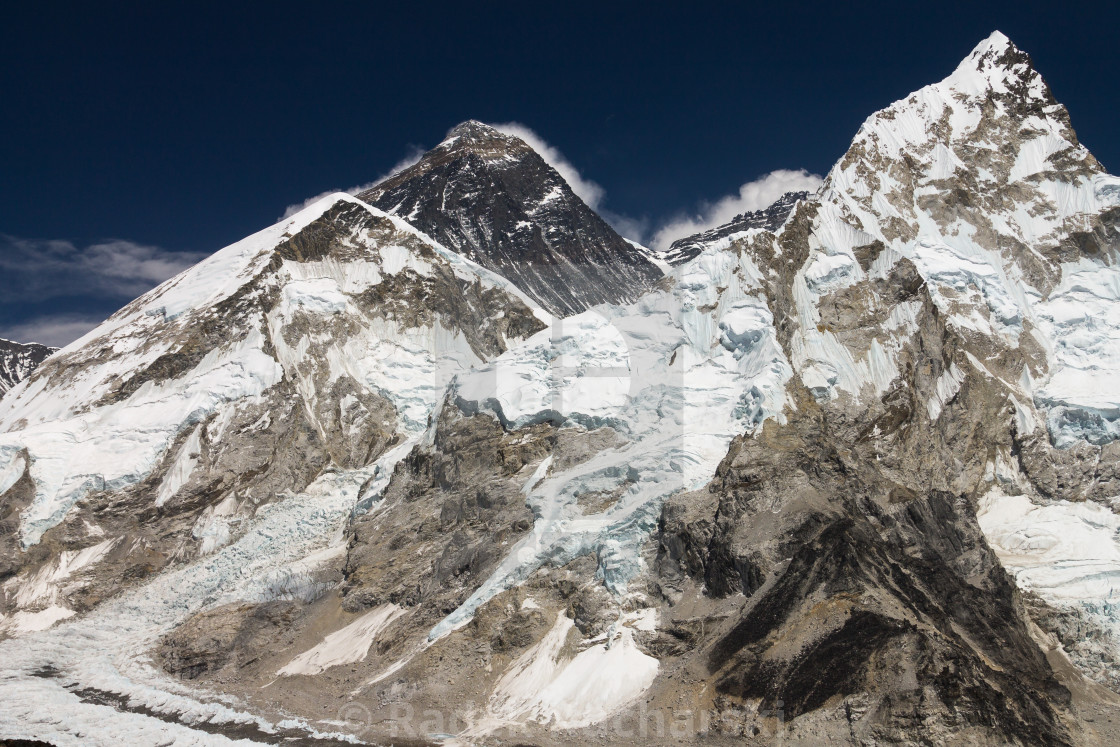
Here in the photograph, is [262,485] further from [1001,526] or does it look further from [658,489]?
[1001,526]

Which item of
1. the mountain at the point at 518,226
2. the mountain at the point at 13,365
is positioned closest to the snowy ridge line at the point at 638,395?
the mountain at the point at 518,226

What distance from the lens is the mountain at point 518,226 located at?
16438 cm

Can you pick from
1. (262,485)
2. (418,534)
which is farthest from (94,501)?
(418,534)

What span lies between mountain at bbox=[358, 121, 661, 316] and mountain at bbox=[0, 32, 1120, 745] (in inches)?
2131

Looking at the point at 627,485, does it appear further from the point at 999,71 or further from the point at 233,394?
the point at 999,71

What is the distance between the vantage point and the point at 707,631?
158 feet

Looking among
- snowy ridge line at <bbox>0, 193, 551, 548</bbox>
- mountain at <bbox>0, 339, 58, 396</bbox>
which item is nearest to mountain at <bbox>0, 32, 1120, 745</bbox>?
snowy ridge line at <bbox>0, 193, 551, 548</bbox>

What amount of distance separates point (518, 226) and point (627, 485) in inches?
4772

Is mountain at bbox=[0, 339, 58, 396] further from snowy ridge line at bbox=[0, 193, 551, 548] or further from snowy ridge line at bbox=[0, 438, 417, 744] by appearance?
snowy ridge line at bbox=[0, 438, 417, 744]

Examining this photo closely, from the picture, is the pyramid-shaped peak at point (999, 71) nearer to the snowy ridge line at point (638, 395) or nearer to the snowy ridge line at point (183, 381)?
the snowy ridge line at point (638, 395)

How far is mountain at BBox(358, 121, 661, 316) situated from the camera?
16438cm

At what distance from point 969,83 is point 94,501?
98.2 meters

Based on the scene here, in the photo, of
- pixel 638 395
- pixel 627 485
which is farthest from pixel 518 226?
pixel 627 485

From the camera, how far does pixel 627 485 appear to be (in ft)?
198
